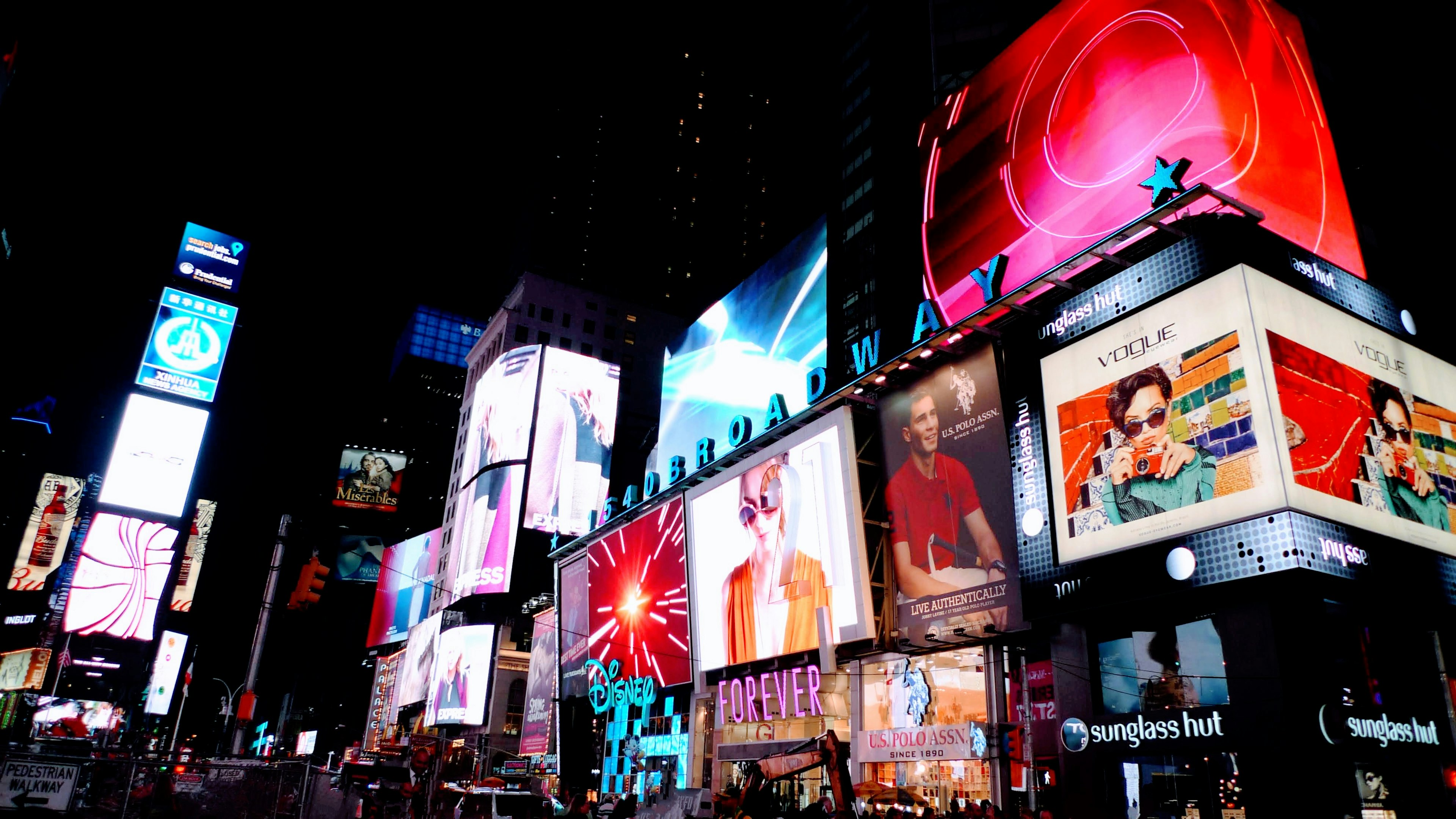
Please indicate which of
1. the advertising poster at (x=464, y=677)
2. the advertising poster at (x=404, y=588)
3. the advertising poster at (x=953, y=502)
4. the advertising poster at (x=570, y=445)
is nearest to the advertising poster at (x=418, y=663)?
the advertising poster at (x=464, y=677)

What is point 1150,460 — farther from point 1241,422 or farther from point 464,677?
point 464,677

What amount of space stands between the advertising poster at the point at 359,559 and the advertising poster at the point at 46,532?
5846 cm

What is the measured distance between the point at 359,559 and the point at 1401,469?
115 metres

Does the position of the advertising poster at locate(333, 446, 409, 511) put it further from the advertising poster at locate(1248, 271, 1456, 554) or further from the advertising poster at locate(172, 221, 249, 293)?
the advertising poster at locate(1248, 271, 1456, 554)

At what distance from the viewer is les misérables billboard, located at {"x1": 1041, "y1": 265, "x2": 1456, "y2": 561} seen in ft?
59.1

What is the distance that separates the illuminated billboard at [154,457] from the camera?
42500 mm

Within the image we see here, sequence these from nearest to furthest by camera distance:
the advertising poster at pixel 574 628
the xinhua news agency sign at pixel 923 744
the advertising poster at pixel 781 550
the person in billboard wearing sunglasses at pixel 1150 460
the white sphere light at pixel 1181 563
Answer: the white sphere light at pixel 1181 563, the person in billboard wearing sunglasses at pixel 1150 460, the xinhua news agency sign at pixel 923 744, the advertising poster at pixel 781 550, the advertising poster at pixel 574 628

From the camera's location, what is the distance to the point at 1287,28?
28578mm

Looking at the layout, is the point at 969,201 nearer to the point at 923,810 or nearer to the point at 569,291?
the point at 923,810

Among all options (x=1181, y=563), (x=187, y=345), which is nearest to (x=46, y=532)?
(x=187, y=345)

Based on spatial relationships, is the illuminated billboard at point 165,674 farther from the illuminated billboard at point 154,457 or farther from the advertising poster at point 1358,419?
the advertising poster at point 1358,419

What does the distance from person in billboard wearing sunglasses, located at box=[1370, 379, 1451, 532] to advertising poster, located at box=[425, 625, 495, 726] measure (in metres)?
64.3

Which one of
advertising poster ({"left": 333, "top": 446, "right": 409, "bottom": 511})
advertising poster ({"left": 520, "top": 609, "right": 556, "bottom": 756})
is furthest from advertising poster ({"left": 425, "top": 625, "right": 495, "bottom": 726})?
advertising poster ({"left": 333, "top": 446, "right": 409, "bottom": 511})

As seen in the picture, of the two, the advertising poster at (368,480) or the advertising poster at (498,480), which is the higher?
the advertising poster at (368,480)
